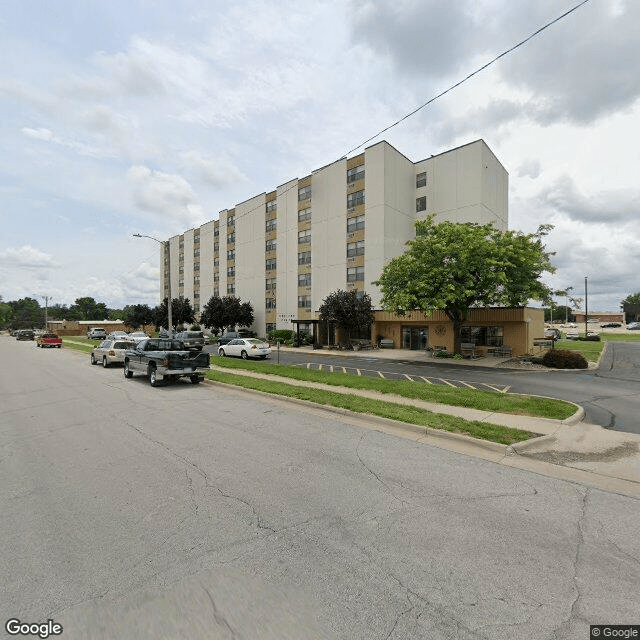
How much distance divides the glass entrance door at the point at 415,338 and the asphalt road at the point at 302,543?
27.7 metres

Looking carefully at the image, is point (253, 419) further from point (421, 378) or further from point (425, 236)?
point (425, 236)

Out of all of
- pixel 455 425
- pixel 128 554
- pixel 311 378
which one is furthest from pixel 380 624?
pixel 311 378

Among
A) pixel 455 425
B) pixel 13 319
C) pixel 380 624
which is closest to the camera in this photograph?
pixel 380 624

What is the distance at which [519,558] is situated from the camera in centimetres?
339

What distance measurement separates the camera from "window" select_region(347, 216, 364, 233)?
40.0 metres

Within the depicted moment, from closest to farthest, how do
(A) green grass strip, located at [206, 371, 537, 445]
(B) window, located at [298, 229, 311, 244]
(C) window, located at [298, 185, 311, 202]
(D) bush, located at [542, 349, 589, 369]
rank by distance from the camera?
1. (A) green grass strip, located at [206, 371, 537, 445]
2. (D) bush, located at [542, 349, 589, 369]
3. (B) window, located at [298, 229, 311, 244]
4. (C) window, located at [298, 185, 311, 202]

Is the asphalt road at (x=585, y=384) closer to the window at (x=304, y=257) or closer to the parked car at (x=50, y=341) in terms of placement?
the window at (x=304, y=257)

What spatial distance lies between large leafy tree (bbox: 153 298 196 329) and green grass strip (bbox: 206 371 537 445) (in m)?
48.8

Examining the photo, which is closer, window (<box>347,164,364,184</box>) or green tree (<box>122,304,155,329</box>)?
window (<box>347,164,364,184</box>)

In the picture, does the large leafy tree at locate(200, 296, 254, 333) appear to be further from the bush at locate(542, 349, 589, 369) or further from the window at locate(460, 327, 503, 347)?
the bush at locate(542, 349, 589, 369)

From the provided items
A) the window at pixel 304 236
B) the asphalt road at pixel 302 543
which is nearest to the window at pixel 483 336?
the window at pixel 304 236

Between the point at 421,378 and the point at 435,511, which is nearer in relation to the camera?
the point at 435,511

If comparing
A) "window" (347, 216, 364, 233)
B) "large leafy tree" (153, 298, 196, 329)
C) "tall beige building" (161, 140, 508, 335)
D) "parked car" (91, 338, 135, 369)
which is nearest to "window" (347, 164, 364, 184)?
"tall beige building" (161, 140, 508, 335)

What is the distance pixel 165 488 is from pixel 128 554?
1476 mm
